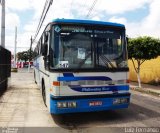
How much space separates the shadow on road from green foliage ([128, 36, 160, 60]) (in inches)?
397

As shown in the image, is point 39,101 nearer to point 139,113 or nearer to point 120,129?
point 139,113

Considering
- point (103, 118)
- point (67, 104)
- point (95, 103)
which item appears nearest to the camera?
point (67, 104)

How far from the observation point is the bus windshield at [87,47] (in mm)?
8609

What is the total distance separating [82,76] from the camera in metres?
8.60

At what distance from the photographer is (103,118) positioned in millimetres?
9578

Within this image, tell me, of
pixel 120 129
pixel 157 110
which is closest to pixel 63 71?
pixel 120 129

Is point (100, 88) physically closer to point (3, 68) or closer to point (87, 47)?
point (87, 47)

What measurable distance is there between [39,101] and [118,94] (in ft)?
16.9

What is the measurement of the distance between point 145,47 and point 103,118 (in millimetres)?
11889

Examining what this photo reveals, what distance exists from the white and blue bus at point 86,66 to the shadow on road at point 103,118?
46 cm

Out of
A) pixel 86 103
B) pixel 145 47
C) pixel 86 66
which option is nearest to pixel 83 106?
pixel 86 103

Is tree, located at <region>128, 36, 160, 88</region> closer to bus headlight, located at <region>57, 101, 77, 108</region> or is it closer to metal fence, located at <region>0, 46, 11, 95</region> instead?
metal fence, located at <region>0, 46, 11, 95</region>

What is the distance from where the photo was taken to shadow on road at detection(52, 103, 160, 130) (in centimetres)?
882

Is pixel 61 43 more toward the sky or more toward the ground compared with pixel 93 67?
more toward the sky
